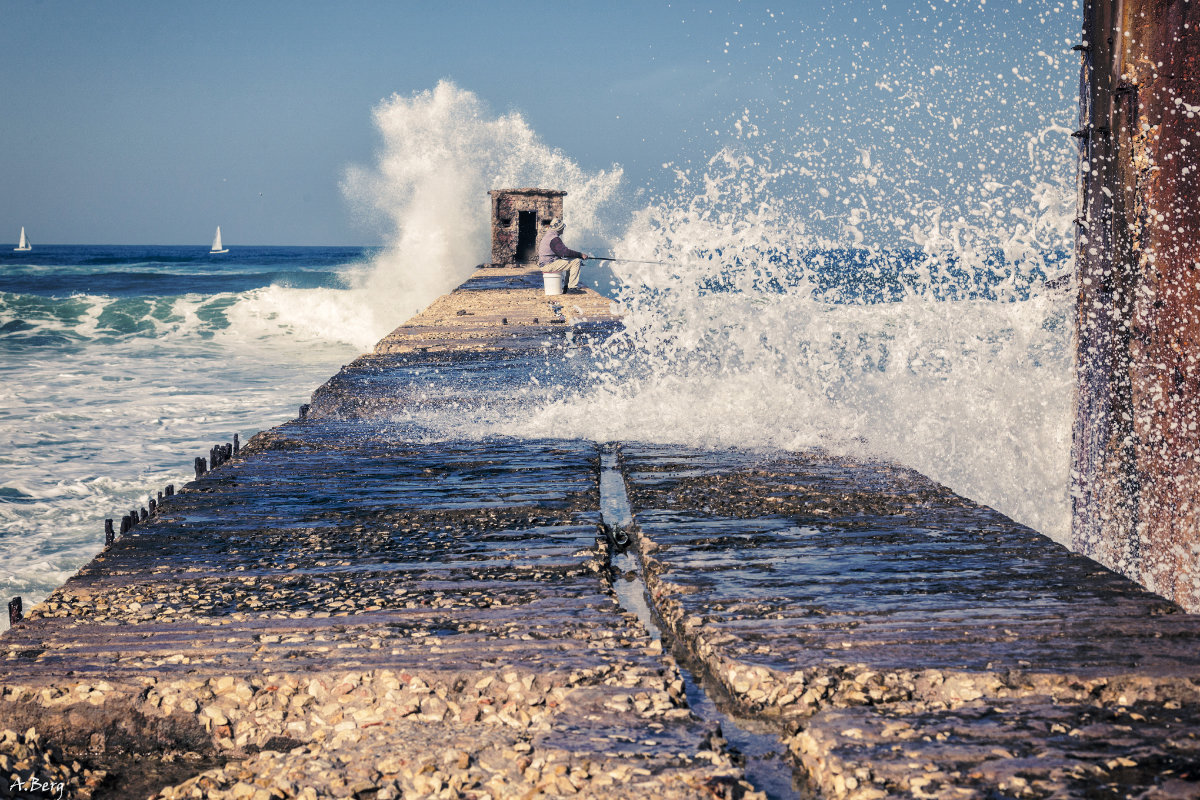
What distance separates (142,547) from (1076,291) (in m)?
3.76

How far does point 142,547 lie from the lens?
2.84 metres

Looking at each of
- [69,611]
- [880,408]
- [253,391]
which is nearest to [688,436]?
[880,408]

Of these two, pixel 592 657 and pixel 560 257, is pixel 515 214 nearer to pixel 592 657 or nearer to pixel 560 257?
pixel 560 257

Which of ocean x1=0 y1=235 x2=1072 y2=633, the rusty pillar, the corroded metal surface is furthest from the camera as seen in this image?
ocean x1=0 y1=235 x2=1072 y2=633

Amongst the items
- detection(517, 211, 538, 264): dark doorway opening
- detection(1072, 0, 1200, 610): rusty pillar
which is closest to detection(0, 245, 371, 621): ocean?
detection(517, 211, 538, 264): dark doorway opening

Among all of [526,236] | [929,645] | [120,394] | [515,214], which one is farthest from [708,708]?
[526,236]

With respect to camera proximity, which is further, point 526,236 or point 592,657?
point 526,236

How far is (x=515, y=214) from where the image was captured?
23.2 meters

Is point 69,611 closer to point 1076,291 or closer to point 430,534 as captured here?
point 430,534

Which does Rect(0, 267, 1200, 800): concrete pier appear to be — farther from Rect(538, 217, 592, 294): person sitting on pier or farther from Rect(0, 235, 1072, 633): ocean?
Rect(538, 217, 592, 294): person sitting on pier

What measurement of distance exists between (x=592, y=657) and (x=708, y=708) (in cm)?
29

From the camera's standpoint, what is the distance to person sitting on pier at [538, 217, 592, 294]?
45.0 feet

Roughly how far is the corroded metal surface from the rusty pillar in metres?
0.90
